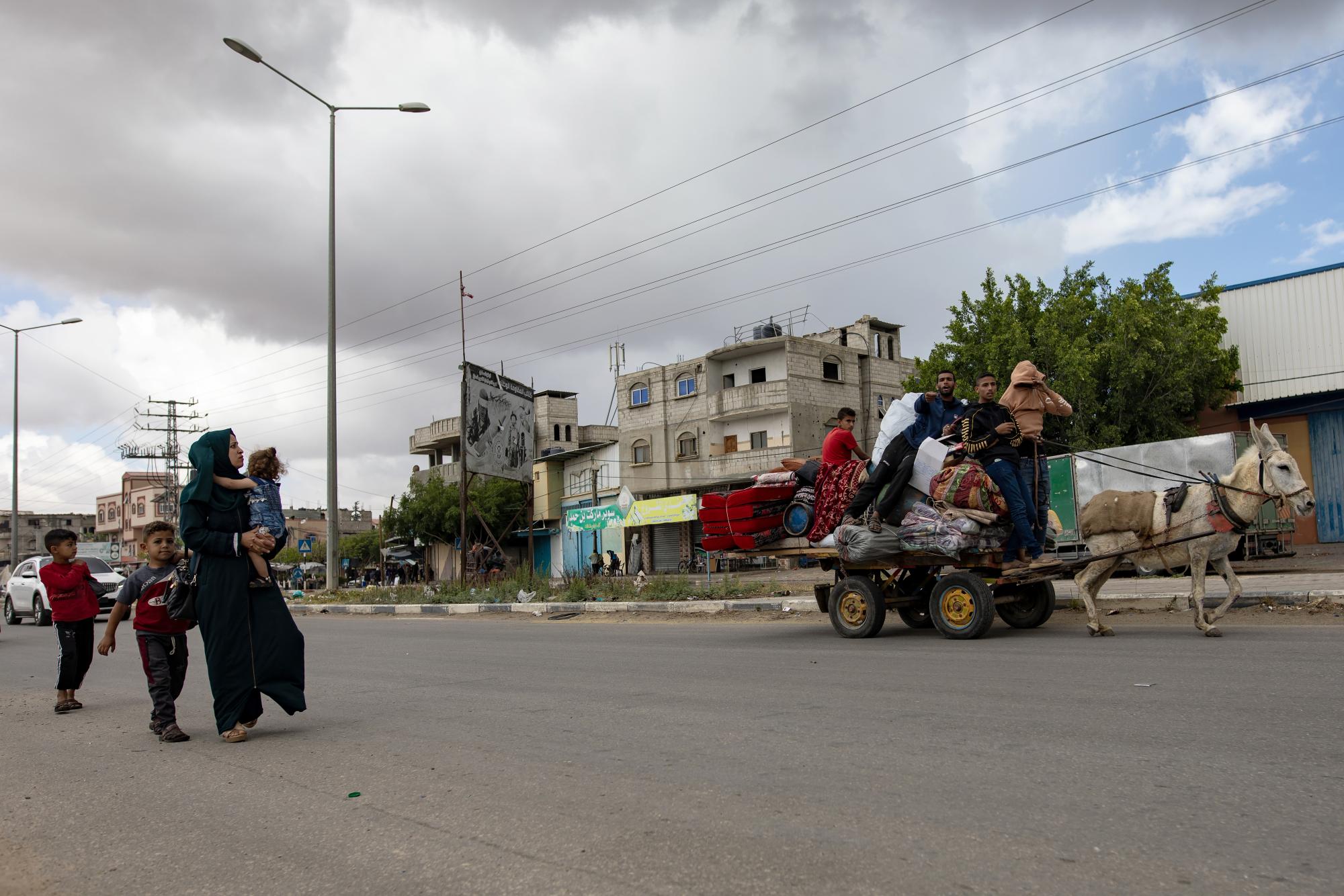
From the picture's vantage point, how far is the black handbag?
643 centimetres

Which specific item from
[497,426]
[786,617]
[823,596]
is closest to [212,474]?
[823,596]

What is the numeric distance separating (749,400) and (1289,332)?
25.8 meters

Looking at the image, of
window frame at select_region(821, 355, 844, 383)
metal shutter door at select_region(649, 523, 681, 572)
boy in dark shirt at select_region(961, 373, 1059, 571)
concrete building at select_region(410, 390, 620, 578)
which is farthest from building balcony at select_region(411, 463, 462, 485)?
boy in dark shirt at select_region(961, 373, 1059, 571)

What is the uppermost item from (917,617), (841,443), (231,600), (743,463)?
(743,463)

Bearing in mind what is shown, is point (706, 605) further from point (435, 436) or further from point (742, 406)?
point (435, 436)

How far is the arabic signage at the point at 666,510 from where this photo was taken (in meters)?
40.8

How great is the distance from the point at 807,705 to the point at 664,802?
92.4 inches

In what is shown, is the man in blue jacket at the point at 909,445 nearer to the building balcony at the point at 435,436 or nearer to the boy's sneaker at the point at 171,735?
the boy's sneaker at the point at 171,735

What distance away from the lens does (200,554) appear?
627 cm

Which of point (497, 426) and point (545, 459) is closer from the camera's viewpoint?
point (497, 426)

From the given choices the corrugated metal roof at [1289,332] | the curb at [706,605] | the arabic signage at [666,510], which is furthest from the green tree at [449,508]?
the corrugated metal roof at [1289,332]

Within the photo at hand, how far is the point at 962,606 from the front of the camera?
32.3 ft

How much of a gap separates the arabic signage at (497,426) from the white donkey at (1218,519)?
2351cm

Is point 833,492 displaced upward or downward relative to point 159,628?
upward
